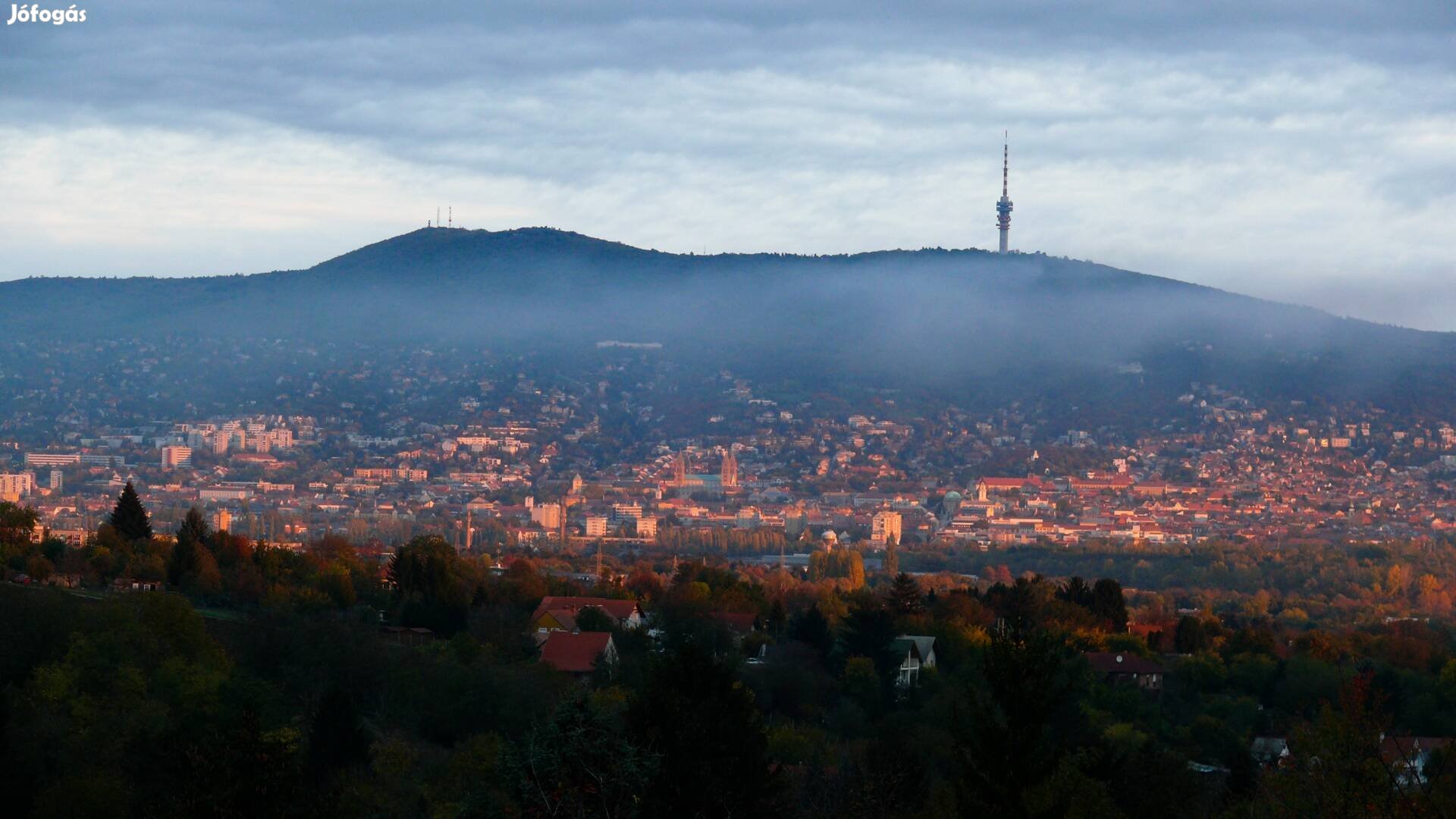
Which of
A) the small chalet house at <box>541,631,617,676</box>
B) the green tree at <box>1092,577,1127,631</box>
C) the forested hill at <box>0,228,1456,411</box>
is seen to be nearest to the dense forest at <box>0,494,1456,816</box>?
the green tree at <box>1092,577,1127,631</box>

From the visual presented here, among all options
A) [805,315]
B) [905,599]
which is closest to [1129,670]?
[905,599]

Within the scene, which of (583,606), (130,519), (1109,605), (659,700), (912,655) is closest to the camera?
(659,700)

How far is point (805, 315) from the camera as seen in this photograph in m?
145

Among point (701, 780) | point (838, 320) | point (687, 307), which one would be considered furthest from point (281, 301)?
point (701, 780)

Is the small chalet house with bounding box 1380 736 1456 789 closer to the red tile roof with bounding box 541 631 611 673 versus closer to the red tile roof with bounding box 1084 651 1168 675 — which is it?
the red tile roof with bounding box 1084 651 1168 675

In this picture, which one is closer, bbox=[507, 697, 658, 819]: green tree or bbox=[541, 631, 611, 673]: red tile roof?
bbox=[507, 697, 658, 819]: green tree

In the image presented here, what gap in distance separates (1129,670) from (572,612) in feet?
43.1

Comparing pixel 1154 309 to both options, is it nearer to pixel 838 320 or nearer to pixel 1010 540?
pixel 838 320

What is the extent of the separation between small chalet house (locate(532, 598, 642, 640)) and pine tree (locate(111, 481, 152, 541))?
11.3m

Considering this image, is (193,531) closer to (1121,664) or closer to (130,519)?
(130,519)

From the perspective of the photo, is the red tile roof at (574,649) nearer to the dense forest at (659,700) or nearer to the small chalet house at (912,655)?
the dense forest at (659,700)

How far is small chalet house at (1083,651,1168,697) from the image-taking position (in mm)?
44375

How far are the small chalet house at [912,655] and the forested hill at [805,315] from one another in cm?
8512

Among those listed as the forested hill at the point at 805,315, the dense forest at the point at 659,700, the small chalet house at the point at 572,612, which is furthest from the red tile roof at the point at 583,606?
the forested hill at the point at 805,315
